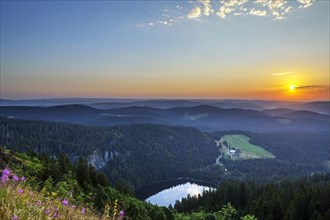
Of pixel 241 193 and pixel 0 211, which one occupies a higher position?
pixel 0 211

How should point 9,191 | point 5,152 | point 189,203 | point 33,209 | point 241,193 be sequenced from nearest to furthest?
point 33,209 < point 9,191 < point 5,152 < point 241,193 < point 189,203

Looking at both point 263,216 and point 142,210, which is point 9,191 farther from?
point 263,216

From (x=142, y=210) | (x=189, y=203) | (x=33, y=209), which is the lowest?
(x=189, y=203)

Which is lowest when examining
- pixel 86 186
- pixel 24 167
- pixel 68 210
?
pixel 86 186

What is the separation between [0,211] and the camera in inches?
173

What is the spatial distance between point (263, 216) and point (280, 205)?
4.45 meters

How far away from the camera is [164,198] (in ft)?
585

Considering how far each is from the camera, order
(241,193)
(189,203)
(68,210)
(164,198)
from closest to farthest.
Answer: (68,210), (241,193), (189,203), (164,198)

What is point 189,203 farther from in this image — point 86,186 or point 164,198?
point 164,198

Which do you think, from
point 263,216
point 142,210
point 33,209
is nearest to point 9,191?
point 33,209

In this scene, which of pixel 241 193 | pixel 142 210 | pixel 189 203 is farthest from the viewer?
pixel 189 203

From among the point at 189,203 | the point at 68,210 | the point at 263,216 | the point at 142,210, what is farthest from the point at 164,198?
the point at 68,210

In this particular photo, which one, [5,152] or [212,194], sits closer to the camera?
[5,152]

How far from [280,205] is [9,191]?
221 feet
